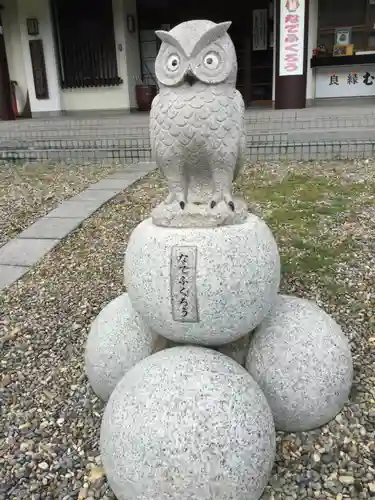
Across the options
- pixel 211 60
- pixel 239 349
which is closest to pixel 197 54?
pixel 211 60

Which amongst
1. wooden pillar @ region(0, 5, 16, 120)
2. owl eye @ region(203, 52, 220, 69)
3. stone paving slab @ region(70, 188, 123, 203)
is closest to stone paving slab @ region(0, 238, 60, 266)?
stone paving slab @ region(70, 188, 123, 203)

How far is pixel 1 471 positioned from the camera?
7.18 ft

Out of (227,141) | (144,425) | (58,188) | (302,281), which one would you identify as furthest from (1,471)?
(58,188)

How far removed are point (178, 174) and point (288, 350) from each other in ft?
3.07

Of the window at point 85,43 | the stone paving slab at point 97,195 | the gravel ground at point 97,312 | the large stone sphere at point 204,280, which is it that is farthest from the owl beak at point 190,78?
the window at point 85,43

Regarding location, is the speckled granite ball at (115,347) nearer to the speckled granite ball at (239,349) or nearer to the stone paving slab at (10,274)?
the speckled granite ball at (239,349)

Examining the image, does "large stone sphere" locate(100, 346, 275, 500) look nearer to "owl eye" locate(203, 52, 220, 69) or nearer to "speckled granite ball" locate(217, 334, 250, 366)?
"speckled granite ball" locate(217, 334, 250, 366)

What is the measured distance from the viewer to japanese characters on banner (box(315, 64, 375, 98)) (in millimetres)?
11383

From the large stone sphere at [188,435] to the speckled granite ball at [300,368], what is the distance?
248 millimetres

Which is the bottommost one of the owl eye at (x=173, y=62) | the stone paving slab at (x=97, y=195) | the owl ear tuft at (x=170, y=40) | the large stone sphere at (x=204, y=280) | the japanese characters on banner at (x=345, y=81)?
the stone paving slab at (x=97, y=195)

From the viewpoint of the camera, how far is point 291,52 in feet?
32.0

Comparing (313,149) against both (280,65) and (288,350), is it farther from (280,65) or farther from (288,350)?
(288,350)

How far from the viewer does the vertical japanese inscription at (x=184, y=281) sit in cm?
202

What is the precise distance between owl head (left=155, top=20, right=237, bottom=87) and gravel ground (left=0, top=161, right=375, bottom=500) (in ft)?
5.37
